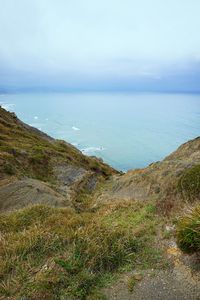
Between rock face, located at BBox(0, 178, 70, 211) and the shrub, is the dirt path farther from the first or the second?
the shrub

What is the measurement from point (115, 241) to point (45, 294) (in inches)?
96.9

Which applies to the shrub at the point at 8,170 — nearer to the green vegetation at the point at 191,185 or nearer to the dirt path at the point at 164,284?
the green vegetation at the point at 191,185

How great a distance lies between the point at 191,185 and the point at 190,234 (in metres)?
4.50

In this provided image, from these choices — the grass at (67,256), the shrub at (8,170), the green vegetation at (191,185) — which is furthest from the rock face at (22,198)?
the shrub at (8,170)

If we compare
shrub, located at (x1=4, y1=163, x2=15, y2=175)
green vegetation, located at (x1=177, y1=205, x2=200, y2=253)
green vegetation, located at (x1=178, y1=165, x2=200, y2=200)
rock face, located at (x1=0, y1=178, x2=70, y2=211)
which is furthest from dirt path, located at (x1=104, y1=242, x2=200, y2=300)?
shrub, located at (x1=4, y1=163, x2=15, y2=175)

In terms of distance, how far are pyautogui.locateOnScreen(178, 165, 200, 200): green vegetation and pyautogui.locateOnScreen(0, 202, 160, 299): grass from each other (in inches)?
71.3

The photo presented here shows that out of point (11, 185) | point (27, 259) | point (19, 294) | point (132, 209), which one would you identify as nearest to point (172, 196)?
point (132, 209)

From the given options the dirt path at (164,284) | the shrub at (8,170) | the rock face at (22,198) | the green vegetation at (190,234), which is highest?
the green vegetation at (190,234)

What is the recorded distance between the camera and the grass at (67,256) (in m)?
7.89

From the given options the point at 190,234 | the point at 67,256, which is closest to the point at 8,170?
the point at 67,256

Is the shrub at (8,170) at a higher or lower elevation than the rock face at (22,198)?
lower

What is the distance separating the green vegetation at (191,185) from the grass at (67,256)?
5.94ft

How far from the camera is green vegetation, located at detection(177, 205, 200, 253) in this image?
27.4 feet

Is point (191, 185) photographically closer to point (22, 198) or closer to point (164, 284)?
point (164, 284)
